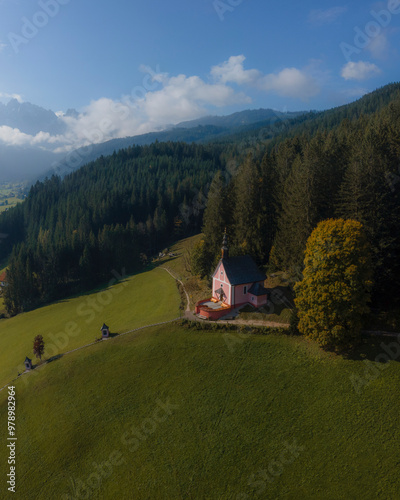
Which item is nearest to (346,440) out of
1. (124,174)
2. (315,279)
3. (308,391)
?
(308,391)

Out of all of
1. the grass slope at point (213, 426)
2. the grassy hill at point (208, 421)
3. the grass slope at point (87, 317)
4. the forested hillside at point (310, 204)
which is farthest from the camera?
the grass slope at point (87, 317)

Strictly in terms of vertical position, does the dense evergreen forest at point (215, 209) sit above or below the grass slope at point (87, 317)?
above

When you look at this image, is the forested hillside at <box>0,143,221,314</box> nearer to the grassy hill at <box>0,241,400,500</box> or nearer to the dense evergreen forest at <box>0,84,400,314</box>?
the dense evergreen forest at <box>0,84,400,314</box>

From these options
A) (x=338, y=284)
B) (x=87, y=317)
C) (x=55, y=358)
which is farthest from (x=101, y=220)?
(x=338, y=284)

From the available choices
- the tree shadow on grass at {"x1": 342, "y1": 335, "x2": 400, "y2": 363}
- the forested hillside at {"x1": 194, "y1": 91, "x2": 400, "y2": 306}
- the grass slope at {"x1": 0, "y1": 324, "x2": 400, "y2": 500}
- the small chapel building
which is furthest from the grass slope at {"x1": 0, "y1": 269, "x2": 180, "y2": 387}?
the tree shadow on grass at {"x1": 342, "y1": 335, "x2": 400, "y2": 363}

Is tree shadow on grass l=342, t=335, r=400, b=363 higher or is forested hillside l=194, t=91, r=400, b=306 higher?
forested hillside l=194, t=91, r=400, b=306

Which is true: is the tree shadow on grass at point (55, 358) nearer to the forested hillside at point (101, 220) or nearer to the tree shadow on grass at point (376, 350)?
the tree shadow on grass at point (376, 350)

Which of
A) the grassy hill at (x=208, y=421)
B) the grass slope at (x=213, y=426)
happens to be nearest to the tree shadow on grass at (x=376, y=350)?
the grassy hill at (x=208, y=421)
